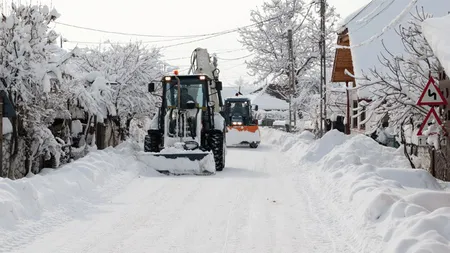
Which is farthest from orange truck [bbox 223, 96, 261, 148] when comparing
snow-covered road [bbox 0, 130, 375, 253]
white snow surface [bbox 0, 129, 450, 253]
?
snow-covered road [bbox 0, 130, 375, 253]

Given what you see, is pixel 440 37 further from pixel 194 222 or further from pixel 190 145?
pixel 190 145

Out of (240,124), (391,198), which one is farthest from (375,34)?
(391,198)

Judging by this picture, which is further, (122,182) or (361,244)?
(122,182)

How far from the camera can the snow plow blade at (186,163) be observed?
15.4m

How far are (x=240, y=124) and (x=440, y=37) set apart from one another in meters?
22.7

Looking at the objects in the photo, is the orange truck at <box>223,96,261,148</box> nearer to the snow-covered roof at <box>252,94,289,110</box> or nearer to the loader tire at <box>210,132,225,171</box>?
the loader tire at <box>210,132,225,171</box>

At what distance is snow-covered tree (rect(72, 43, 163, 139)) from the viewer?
2311 centimetres

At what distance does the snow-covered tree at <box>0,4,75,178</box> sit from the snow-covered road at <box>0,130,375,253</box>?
2410mm

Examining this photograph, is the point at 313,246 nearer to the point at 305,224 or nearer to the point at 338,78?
the point at 305,224

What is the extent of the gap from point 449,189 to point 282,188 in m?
3.70

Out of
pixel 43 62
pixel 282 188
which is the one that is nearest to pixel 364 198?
pixel 282 188

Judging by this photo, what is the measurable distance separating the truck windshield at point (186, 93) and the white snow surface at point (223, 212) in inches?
124

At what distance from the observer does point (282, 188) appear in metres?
12.9

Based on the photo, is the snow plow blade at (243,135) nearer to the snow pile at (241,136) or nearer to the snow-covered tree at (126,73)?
the snow pile at (241,136)
